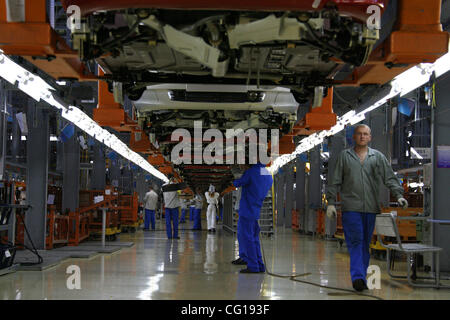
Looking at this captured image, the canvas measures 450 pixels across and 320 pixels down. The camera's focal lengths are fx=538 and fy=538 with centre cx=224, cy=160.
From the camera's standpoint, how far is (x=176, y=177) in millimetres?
17688

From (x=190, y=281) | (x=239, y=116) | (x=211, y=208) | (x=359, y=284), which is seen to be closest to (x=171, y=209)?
(x=211, y=208)

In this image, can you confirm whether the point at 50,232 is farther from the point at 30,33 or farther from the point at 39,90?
the point at 30,33

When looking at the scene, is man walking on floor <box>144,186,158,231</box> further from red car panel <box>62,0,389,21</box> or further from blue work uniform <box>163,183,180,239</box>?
red car panel <box>62,0,389,21</box>

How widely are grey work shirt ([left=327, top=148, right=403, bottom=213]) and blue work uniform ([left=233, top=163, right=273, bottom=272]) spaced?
135cm

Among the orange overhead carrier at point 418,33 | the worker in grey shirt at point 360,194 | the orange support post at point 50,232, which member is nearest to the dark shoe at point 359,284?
the worker in grey shirt at point 360,194

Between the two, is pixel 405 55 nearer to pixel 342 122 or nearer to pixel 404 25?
pixel 404 25

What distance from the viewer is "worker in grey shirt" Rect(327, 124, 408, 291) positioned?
196 inches

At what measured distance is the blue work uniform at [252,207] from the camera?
6.45m

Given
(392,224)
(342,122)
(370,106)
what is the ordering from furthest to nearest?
(342,122) → (370,106) → (392,224)

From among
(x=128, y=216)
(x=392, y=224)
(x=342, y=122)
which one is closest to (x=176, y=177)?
(x=128, y=216)

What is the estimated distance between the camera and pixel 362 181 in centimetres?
513

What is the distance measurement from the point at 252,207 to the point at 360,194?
5.72 ft

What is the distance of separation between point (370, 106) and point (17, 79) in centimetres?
557

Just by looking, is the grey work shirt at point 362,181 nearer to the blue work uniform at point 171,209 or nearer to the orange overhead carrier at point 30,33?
the orange overhead carrier at point 30,33
